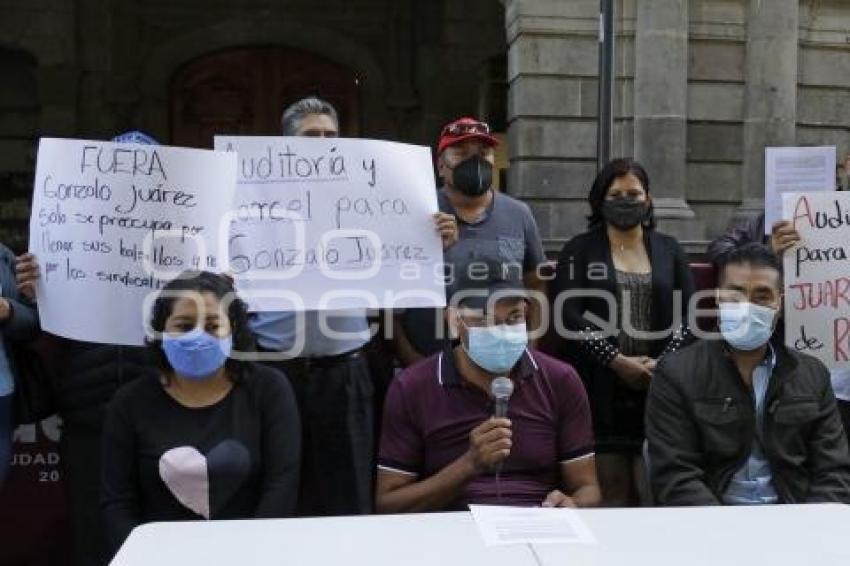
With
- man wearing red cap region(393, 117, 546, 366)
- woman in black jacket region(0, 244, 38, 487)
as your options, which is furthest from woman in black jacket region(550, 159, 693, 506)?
woman in black jacket region(0, 244, 38, 487)

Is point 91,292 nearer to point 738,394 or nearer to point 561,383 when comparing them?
point 561,383

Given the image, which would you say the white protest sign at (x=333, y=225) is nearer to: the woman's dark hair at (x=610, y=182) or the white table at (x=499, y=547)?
the woman's dark hair at (x=610, y=182)

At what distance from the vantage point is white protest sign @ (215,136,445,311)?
3.32 metres

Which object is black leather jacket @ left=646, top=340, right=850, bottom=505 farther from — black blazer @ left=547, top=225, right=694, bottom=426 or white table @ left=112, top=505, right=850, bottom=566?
white table @ left=112, top=505, right=850, bottom=566

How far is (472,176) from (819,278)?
4.35 ft

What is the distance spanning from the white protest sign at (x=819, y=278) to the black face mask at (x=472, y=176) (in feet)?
3.66

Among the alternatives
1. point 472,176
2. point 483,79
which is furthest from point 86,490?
point 483,79

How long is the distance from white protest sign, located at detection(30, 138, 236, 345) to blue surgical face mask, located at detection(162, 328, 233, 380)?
36cm

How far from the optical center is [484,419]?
286 centimetres

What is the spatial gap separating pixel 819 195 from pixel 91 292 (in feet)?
8.61

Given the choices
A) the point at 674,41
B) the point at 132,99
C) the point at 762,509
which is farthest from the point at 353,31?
the point at 762,509

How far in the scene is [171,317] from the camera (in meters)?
2.87

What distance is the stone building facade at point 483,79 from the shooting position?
8008 mm

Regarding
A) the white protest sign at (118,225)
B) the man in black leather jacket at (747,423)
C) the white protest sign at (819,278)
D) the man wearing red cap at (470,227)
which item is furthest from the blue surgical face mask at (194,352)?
the white protest sign at (819,278)
